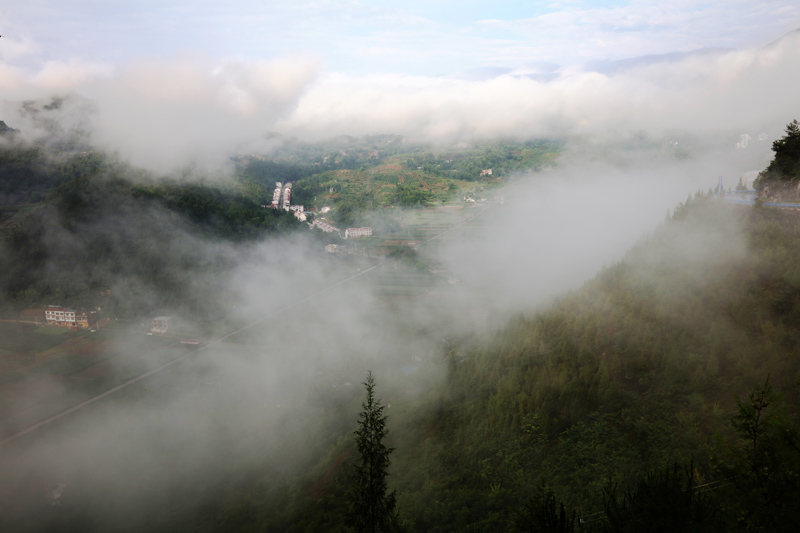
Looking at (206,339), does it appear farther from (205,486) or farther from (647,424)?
(647,424)

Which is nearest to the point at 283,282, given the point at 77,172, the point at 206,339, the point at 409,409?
the point at 206,339

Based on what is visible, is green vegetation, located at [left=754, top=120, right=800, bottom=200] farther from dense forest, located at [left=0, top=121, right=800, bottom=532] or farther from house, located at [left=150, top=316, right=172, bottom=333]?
house, located at [left=150, top=316, right=172, bottom=333]

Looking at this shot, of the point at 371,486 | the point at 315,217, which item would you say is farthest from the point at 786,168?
the point at 315,217

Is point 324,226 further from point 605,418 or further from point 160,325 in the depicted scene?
point 605,418

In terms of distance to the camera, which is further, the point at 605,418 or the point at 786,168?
the point at 786,168

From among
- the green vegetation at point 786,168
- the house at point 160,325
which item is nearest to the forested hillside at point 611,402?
the green vegetation at point 786,168

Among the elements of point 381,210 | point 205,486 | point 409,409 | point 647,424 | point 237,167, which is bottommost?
point 205,486

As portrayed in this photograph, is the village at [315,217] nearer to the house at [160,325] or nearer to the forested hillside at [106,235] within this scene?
the forested hillside at [106,235]
